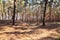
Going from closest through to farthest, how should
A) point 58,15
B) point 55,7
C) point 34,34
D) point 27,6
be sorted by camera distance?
point 34,34 < point 58,15 < point 55,7 < point 27,6

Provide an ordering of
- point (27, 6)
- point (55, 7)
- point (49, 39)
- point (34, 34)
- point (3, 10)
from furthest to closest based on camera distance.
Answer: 1. point (3, 10)
2. point (27, 6)
3. point (55, 7)
4. point (34, 34)
5. point (49, 39)

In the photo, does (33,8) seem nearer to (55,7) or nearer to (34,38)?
(55,7)

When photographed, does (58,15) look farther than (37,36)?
Yes

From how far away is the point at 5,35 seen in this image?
31.9 feet

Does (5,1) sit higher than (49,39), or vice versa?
(5,1)

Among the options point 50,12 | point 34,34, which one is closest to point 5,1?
point 50,12

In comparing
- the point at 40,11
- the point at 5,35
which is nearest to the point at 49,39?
the point at 5,35

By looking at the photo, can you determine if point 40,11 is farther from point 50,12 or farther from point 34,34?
point 34,34

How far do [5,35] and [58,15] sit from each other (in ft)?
31.2

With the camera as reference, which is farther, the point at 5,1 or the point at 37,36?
the point at 5,1

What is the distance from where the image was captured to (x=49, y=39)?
30.3 ft

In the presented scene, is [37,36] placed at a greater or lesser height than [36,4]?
lesser

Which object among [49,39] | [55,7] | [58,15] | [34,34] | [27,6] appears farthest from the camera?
[27,6]

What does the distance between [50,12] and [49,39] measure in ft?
32.6
